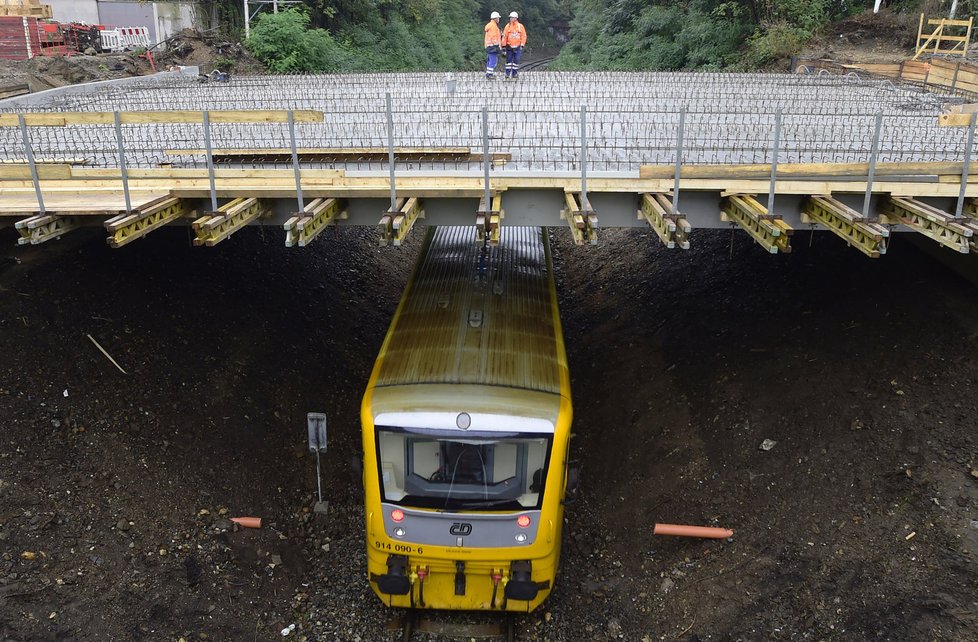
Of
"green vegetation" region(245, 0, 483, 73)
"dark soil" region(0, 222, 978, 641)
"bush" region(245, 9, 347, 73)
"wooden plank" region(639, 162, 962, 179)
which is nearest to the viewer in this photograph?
"dark soil" region(0, 222, 978, 641)

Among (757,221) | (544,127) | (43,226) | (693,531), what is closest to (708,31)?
(544,127)

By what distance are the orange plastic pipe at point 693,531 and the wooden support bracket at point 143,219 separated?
6895 millimetres

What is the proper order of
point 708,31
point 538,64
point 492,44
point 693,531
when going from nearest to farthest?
point 693,531 < point 492,44 < point 708,31 < point 538,64

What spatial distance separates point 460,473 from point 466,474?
0.06m

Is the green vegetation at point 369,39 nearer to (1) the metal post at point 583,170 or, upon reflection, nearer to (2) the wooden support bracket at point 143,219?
(2) the wooden support bracket at point 143,219

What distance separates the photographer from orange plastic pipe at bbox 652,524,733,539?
9.62 m

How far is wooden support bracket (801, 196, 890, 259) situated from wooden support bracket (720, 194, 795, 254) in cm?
58

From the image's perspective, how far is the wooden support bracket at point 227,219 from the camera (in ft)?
26.3

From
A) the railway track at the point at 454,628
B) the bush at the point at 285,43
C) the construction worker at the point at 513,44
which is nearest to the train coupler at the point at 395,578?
the railway track at the point at 454,628

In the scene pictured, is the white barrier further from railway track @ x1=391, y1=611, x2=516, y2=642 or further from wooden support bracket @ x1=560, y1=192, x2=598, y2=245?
railway track @ x1=391, y1=611, x2=516, y2=642

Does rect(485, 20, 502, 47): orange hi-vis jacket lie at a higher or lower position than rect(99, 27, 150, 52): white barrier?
higher

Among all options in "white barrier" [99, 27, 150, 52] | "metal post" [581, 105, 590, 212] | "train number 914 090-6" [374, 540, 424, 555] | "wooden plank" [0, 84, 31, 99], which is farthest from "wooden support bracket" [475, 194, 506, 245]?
"white barrier" [99, 27, 150, 52]

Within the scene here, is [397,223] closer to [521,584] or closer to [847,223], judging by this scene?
[521,584]

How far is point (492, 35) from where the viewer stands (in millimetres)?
18719
